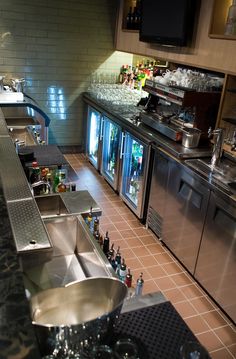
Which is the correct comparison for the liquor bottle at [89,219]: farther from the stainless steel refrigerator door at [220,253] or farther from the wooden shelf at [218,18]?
the wooden shelf at [218,18]

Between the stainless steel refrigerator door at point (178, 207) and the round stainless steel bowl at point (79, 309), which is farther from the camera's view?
the stainless steel refrigerator door at point (178, 207)

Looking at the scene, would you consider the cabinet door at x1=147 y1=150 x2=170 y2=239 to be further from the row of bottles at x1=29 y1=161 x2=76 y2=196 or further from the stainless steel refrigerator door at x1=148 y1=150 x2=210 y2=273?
the row of bottles at x1=29 y1=161 x2=76 y2=196

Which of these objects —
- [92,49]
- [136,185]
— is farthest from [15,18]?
[136,185]

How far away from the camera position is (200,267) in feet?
9.58

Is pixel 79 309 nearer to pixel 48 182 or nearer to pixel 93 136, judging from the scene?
pixel 48 182

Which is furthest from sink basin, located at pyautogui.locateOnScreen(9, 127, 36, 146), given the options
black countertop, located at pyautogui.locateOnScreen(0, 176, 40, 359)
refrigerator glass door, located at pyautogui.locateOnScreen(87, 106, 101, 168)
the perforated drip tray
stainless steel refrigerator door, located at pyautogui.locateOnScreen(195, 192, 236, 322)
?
the perforated drip tray

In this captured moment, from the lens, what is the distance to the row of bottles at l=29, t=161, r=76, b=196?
2506 mm

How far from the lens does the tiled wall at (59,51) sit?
4844 mm

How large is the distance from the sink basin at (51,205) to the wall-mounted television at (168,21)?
2.05 m

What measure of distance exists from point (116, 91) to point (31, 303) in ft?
15.7

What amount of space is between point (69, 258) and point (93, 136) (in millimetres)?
3707

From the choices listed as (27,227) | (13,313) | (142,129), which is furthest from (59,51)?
(13,313)

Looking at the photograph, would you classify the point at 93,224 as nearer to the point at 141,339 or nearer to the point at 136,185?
the point at 141,339

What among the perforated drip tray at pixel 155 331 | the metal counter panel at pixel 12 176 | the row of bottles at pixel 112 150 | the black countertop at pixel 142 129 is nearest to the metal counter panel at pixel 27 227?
the metal counter panel at pixel 12 176
